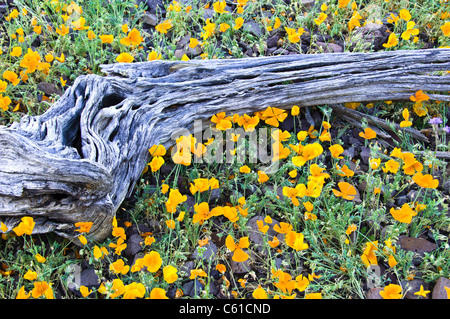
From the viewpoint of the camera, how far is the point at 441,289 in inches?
85.5

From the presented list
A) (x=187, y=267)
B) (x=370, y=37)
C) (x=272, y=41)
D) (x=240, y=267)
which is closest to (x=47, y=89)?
A: (x=187, y=267)

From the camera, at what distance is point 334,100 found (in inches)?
121

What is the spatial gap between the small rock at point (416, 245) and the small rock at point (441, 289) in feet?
0.76

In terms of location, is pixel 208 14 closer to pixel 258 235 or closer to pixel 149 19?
pixel 149 19

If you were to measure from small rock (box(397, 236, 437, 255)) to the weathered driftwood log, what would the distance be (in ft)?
3.56

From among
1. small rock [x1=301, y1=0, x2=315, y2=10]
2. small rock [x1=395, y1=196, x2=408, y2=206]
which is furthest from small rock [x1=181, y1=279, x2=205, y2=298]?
small rock [x1=301, y1=0, x2=315, y2=10]

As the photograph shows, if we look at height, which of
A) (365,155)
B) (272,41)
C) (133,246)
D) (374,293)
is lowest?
(374,293)

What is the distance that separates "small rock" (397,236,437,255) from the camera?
242 centimetres

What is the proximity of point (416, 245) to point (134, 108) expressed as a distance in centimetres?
201

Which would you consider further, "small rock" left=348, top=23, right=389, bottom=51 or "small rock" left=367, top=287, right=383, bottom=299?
"small rock" left=348, top=23, right=389, bottom=51

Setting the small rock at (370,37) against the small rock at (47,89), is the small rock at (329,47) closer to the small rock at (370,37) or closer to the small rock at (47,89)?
the small rock at (370,37)

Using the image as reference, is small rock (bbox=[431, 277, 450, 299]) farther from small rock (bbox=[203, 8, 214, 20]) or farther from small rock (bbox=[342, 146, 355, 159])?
small rock (bbox=[203, 8, 214, 20])

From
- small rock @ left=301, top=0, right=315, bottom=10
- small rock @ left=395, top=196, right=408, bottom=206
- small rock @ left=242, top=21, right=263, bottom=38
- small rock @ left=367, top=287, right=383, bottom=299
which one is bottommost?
small rock @ left=367, top=287, right=383, bottom=299

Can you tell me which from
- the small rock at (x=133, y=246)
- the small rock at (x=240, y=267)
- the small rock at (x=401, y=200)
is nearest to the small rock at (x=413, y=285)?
the small rock at (x=401, y=200)
